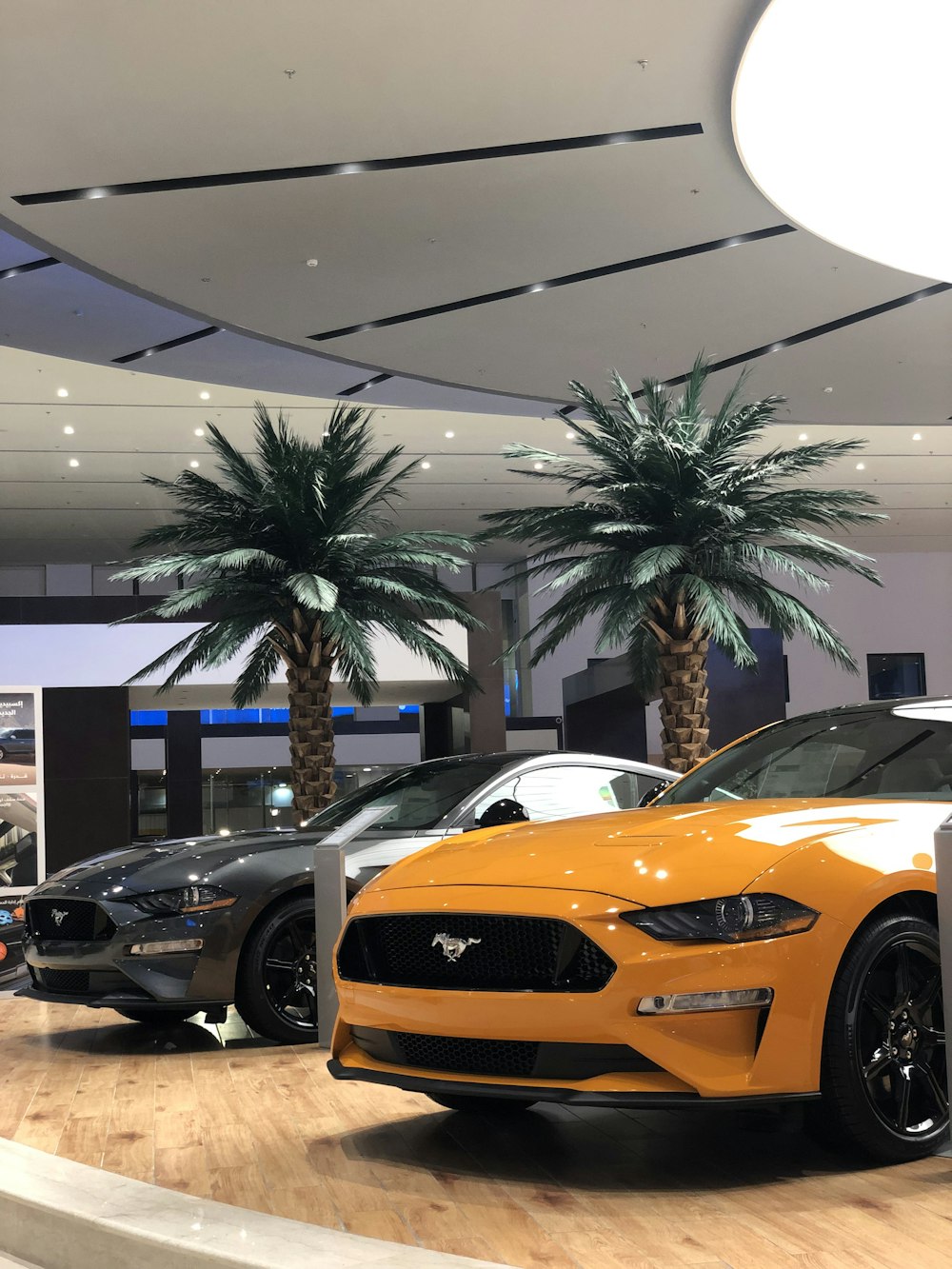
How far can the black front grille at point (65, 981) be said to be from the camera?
627 centimetres

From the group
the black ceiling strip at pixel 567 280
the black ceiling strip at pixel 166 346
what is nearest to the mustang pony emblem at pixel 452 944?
the black ceiling strip at pixel 567 280

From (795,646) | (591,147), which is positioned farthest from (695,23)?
(795,646)

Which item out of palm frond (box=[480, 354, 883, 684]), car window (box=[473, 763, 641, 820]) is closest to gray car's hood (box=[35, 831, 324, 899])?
car window (box=[473, 763, 641, 820])

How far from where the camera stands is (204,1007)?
619cm

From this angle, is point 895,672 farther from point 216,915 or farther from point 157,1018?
point 216,915

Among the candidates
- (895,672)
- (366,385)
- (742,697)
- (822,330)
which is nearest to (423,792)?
(822,330)

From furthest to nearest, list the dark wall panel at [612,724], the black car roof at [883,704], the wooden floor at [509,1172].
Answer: the dark wall panel at [612,724], the black car roof at [883,704], the wooden floor at [509,1172]

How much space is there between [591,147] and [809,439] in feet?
59.6

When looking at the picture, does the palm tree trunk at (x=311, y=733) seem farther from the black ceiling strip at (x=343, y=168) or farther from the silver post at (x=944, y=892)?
the silver post at (x=944, y=892)

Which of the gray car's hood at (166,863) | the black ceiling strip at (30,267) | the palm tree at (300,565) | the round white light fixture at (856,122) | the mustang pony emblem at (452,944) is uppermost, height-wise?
the black ceiling strip at (30,267)

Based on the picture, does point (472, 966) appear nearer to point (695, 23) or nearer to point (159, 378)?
point (695, 23)

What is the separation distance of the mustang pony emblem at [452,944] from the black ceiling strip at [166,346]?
15849 millimetres

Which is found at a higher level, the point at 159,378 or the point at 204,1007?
the point at 159,378

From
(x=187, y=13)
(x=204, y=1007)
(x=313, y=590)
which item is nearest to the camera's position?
(x=204, y=1007)
